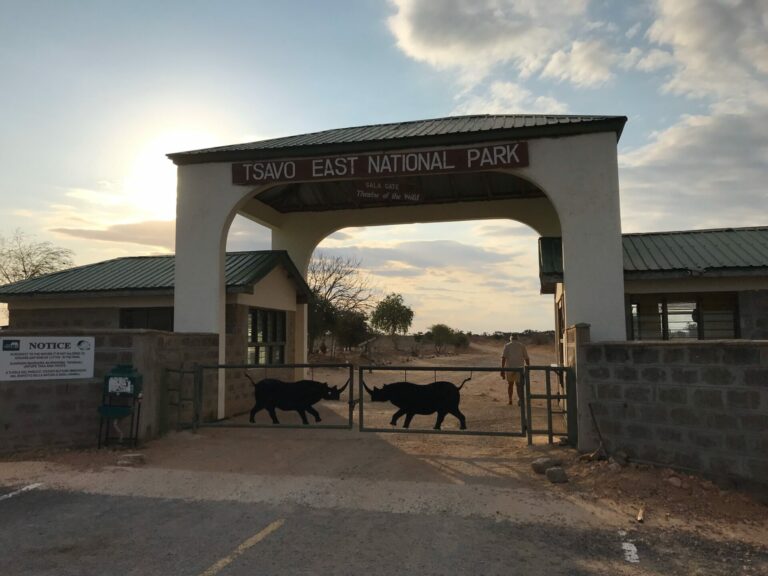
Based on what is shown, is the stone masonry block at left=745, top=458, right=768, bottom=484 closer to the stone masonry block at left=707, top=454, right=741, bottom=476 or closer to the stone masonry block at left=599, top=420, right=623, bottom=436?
the stone masonry block at left=707, top=454, right=741, bottom=476

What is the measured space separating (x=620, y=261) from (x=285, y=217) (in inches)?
407

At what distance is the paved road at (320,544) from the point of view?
4703 mm

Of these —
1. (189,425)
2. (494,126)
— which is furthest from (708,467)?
(189,425)

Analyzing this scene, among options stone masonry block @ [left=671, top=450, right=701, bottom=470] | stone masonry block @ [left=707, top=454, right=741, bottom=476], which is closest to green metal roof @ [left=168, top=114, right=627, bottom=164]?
stone masonry block @ [left=671, top=450, right=701, bottom=470]

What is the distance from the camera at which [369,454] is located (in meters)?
8.95

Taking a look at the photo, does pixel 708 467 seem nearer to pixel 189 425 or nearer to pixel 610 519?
pixel 610 519

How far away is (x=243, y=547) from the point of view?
5.14m

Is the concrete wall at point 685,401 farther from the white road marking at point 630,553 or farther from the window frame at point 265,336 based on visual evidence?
the window frame at point 265,336

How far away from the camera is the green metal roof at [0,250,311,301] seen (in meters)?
13.2

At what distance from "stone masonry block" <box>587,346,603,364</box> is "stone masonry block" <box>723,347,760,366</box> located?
176cm

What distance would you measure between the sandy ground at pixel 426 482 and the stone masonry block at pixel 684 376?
115cm

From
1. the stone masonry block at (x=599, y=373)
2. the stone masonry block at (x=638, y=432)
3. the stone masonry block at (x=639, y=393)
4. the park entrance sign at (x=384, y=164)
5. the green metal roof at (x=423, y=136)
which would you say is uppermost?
the green metal roof at (x=423, y=136)

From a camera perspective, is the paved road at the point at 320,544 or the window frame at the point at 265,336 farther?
the window frame at the point at 265,336

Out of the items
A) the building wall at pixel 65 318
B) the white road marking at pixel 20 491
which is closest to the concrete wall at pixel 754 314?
the white road marking at pixel 20 491
